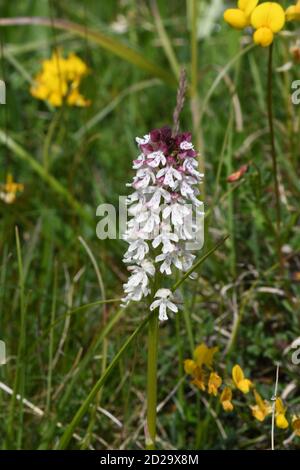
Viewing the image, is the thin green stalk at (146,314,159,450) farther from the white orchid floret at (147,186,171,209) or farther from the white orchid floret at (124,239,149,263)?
the white orchid floret at (147,186,171,209)

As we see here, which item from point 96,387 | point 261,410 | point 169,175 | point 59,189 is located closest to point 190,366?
point 261,410

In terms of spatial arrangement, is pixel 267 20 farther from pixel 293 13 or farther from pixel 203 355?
pixel 203 355

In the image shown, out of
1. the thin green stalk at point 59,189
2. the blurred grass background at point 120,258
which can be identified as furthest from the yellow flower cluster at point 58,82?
the thin green stalk at point 59,189

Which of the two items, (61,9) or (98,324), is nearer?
(98,324)

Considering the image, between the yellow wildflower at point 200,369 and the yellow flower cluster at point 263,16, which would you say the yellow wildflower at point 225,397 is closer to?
the yellow wildflower at point 200,369
